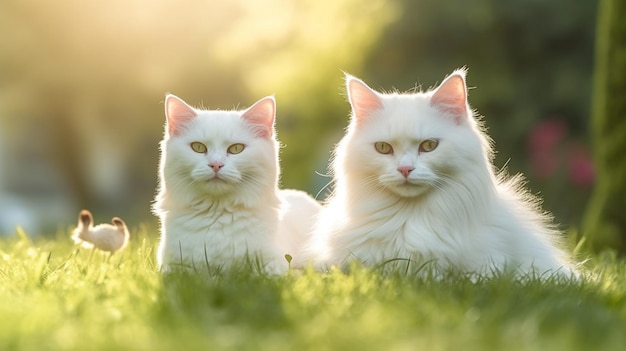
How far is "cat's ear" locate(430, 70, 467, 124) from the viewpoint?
4.25 metres

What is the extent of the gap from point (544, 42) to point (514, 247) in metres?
12.8

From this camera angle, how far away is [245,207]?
4395 mm

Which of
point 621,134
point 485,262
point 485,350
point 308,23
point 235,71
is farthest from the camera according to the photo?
point 235,71

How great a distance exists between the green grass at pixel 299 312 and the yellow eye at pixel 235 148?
76cm

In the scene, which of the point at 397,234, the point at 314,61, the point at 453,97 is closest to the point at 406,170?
the point at 397,234

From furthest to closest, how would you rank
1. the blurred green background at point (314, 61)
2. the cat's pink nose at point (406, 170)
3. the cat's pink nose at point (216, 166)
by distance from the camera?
the blurred green background at point (314, 61) → the cat's pink nose at point (216, 166) → the cat's pink nose at point (406, 170)

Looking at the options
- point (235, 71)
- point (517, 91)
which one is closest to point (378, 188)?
point (517, 91)

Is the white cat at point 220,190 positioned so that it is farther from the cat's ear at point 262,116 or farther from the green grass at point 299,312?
the green grass at point 299,312

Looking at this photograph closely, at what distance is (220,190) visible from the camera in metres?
4.34

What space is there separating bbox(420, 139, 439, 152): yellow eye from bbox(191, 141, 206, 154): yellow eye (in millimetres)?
1211

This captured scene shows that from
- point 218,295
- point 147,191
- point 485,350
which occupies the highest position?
point 485,350

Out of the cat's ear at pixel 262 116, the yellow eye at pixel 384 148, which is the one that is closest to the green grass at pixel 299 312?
the yellow eye at pixel 384 148

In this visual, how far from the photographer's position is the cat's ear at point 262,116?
455 centimetres

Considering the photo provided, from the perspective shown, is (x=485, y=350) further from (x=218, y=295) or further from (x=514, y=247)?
(x=514, y=247)
